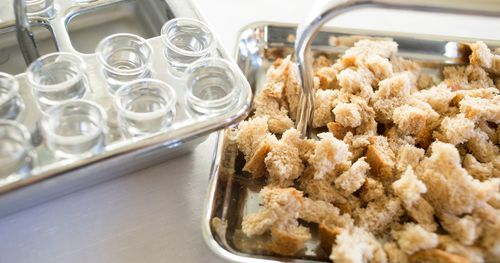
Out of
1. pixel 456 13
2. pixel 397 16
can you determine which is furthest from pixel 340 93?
pixel 397 16

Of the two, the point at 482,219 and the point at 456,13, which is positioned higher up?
the point at 456,13

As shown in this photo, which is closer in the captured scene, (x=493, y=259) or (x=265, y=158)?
(x=493, y=259)

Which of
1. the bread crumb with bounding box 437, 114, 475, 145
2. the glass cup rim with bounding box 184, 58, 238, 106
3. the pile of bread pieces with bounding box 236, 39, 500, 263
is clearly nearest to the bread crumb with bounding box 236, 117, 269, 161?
the pile of bread pieces with bounding box 236, 39, 500, 263

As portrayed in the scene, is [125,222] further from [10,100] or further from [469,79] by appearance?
[469,79]

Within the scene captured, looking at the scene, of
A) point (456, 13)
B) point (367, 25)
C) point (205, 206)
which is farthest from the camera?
point (367, 25)

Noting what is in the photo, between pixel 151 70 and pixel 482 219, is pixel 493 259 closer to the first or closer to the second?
pixel 482 219

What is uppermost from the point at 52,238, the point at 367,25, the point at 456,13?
the point at 456,13
